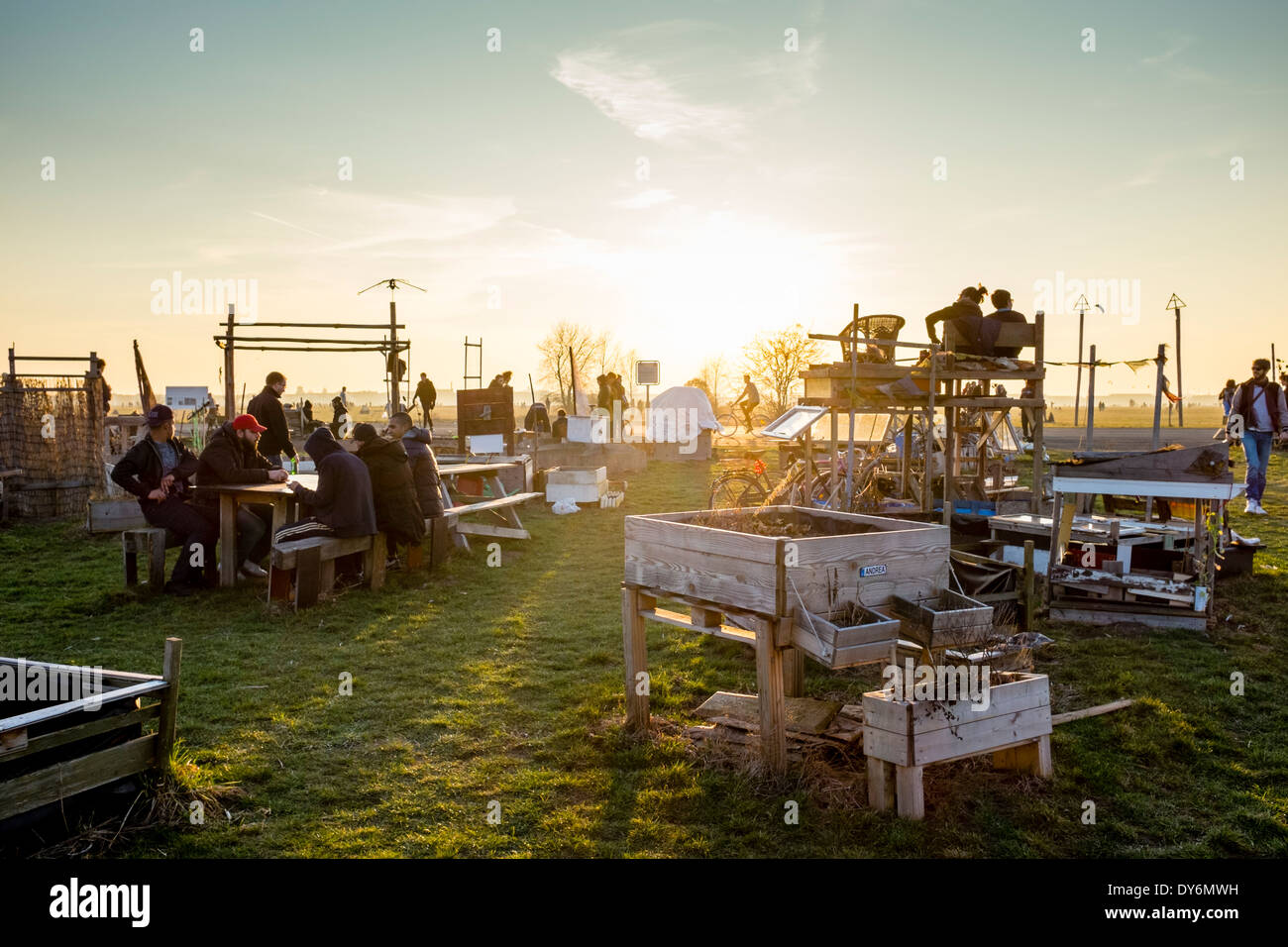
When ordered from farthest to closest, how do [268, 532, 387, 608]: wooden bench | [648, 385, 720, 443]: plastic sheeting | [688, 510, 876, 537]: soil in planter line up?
[648, 385, 720, 443]: plastic sheeting < [268, 532, 387, 608]: wooden bench < [688, 510, 876, 537]: soil in planter

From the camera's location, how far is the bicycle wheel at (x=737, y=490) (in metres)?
11.5

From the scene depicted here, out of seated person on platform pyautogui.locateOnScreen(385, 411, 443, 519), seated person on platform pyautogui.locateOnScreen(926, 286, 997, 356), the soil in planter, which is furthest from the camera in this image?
seated person on platform pyautogui.locateOnScreen(926, 286, 997, 356)

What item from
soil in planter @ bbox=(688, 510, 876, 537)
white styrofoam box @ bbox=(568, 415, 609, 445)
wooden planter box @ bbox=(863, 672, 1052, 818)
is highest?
white styrofoam box @ bbox=(568, 415, 609, 445)

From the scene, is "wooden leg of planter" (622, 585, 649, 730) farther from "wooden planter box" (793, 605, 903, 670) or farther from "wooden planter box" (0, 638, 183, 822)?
"wooden planter box" (0, 638, 183, 822)

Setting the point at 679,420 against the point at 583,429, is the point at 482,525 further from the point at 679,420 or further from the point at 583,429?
the point at 679,420

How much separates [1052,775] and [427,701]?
12.0 ft

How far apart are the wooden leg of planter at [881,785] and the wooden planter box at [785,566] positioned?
0.74 m

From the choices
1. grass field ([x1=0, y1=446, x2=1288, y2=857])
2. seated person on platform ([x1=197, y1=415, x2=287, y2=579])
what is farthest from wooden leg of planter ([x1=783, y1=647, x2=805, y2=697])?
seated person on platform ([x1=197, y1=415, x2=287, y2=579])

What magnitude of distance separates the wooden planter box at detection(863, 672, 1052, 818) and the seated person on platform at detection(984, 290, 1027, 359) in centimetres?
691

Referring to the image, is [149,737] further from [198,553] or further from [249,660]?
[198,553]

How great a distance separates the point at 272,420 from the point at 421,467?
310cm

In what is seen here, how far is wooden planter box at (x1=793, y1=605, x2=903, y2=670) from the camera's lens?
404cm

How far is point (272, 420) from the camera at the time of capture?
11.4 metres
